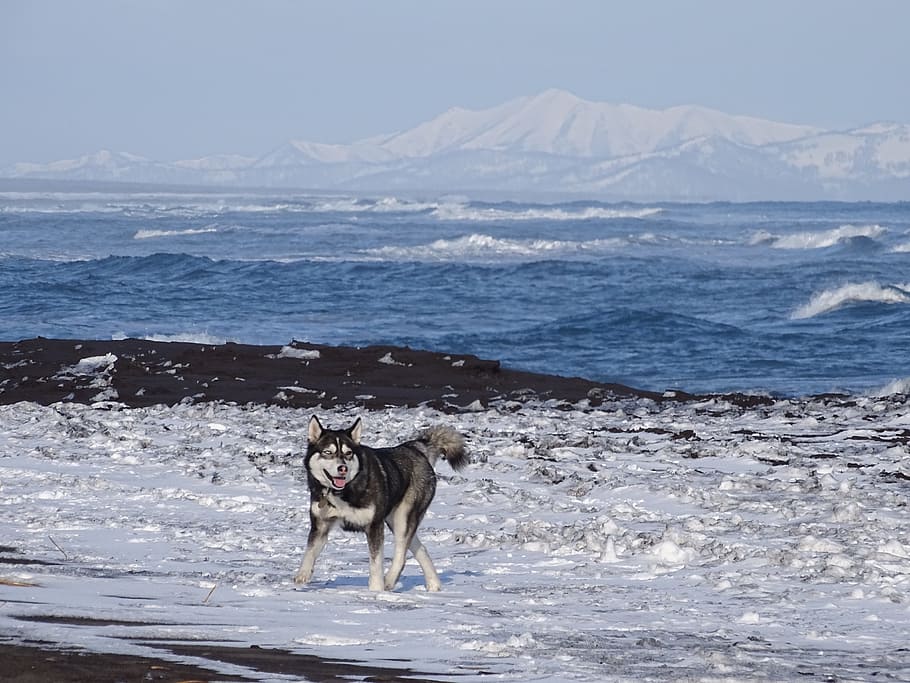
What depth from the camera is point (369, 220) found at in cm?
9806

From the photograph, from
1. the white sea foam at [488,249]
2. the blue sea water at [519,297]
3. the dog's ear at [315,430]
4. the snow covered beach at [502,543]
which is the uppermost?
the dog's ear at [315,430]

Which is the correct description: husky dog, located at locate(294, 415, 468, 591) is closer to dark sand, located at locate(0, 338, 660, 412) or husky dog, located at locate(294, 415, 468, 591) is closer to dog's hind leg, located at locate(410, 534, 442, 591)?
dog's hind leg, located at locate(410, 534, 442, 591)

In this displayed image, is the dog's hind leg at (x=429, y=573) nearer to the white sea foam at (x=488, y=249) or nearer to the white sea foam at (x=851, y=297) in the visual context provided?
the white sea foam at (x=851, y=297)

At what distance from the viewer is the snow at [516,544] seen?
560cm

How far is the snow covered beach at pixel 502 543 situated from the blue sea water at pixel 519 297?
833cm

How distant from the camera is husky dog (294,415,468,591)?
709 centimetres

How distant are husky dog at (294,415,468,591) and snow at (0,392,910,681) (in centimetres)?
22

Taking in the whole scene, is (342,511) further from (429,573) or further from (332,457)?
(429,573)

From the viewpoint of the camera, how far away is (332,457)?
7.03 meters

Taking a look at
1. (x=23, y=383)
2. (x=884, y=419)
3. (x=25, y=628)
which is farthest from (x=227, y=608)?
(x=23, y=383)

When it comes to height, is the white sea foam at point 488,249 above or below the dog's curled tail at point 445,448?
below

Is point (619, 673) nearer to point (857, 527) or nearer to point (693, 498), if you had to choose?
point (857, 527)

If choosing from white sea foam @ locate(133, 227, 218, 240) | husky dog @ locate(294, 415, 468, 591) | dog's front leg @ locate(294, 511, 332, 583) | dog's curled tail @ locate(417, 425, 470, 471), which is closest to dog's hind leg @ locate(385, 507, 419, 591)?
husky dog @ locate(294, 415, 468, 591)

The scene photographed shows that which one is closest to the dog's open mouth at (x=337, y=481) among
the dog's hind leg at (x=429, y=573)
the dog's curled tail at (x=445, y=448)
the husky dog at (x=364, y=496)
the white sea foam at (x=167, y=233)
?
the husky dog at (x=364, y=496)
